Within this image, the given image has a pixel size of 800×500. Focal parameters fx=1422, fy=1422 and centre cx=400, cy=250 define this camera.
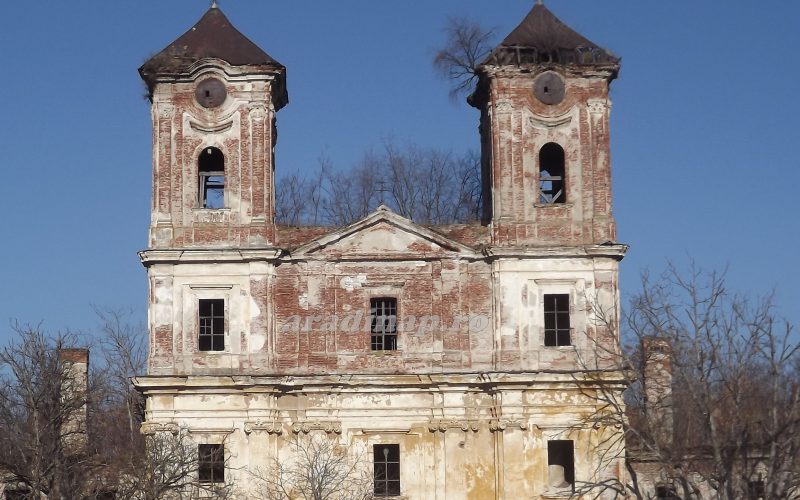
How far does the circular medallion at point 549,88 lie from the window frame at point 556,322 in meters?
4.39

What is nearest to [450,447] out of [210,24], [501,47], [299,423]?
[299,423]

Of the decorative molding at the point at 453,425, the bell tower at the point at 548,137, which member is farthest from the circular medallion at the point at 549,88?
the decorative molding at the point at 453,425

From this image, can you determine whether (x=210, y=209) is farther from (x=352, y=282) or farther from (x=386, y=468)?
(x=386, y=468)

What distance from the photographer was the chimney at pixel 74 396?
3238 cm

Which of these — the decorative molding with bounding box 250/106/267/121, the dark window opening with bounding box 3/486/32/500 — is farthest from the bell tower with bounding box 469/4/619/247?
the dark window opening with bounding box 3/486/32/500

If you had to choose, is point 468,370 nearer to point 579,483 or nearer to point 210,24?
point 579,483

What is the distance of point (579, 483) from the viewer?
30203mm

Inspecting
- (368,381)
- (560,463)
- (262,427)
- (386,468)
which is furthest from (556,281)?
(262,427)

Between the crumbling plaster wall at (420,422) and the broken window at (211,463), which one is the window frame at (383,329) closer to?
the crumbling plaster wall at (420,422)

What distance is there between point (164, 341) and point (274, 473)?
3.74m

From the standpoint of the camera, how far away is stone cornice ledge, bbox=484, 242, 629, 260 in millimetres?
31000

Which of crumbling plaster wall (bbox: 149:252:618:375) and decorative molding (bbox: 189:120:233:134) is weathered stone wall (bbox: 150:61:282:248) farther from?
crumbling plaster wall (bbox: 149:252:618:375)

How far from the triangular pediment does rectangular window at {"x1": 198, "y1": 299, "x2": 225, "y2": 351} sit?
2060mm

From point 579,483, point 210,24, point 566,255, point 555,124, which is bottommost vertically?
point 579,483
